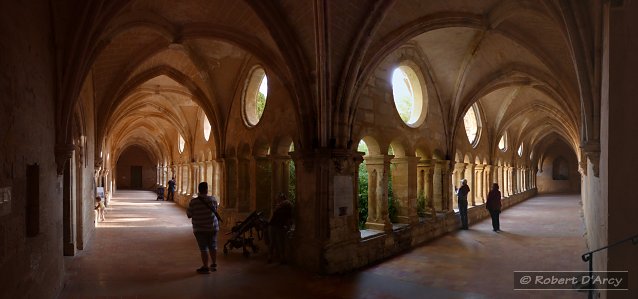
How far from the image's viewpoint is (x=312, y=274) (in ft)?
20.2

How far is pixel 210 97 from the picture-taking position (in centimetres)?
1070

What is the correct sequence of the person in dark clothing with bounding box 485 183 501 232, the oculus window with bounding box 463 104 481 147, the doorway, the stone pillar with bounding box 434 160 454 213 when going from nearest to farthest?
1. the stone pillar with bounding box 434 160 454 213
2. the person in dark clothing with bounding box 485 183 501 232
3. the oculus window with bounding box 463 104 481 147
4. the doorway

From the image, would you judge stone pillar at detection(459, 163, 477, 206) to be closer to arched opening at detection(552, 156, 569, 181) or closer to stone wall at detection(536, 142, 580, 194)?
stone wall at detection(536, 142, 580, 194)

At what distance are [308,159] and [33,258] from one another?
12.9 ft

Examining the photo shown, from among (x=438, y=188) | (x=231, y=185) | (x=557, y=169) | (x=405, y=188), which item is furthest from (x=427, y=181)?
(x=557, y=169)

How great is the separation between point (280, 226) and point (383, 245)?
2.06 metres

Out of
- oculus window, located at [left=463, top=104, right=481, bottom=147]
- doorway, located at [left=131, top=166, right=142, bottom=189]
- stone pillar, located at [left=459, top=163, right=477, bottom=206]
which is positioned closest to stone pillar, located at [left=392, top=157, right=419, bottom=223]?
stone pillar, located at [left=459, top=163, right=477, bottom=206]

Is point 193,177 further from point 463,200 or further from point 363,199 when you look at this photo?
point 463,200

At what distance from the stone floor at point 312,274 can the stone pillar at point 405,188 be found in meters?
0.78

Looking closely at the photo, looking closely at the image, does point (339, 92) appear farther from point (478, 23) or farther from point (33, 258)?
point (33, 258)

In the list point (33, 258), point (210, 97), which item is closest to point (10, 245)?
point (33, 258)

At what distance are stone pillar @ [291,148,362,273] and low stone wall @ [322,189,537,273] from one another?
0.6 inches

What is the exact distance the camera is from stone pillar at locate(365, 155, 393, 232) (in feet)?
25.7

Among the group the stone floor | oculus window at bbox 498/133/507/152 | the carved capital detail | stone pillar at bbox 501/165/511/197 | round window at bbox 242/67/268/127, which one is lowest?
the stone floor
